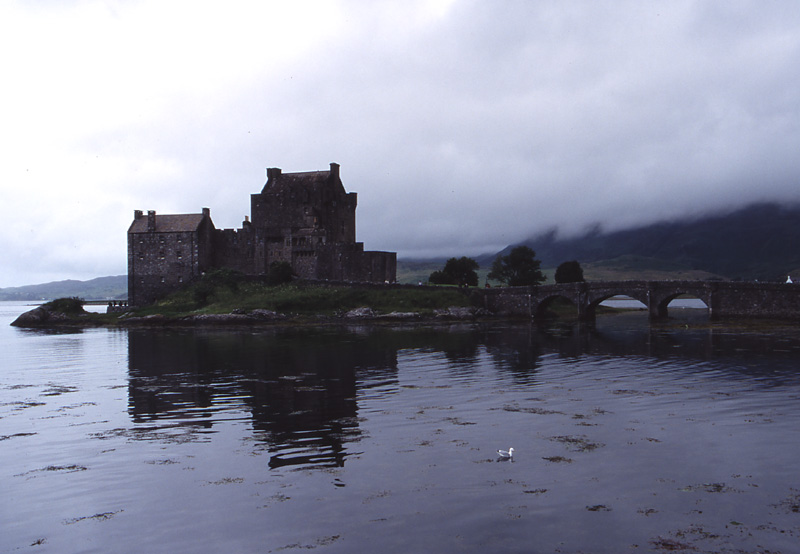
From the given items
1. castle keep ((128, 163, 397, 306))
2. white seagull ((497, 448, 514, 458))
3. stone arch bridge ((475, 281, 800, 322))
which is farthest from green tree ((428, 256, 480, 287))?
white seagull ((497, 448, 514, 458))

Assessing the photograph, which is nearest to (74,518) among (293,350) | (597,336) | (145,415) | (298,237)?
(145,415)

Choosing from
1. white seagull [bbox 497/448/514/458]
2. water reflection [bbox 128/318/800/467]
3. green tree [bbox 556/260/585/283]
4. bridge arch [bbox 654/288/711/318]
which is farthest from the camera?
green tree [bbox 556/260/585/283]

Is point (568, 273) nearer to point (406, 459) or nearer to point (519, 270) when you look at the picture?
point (519, 270)

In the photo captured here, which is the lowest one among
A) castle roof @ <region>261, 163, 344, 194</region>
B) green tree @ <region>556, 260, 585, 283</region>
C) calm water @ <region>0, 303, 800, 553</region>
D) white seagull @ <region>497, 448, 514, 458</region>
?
calm water @ <region>0, 303, 800, 553</region>

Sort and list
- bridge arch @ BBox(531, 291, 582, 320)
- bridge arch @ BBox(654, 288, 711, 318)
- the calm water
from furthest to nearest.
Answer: bridge arch @ BBox(531, 291, 582, 320), bridge arch @ BBox(654, 288, 711, 318), the calm water

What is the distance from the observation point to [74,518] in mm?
14102

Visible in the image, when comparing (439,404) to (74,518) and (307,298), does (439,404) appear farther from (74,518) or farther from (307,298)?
(307,298)

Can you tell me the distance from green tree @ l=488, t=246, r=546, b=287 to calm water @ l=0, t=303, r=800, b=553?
80.4 metres

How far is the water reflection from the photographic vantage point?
2362 centimetres

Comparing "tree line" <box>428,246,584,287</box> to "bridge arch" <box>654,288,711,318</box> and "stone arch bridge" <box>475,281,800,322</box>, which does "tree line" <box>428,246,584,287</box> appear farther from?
"bridge arch" <box>654,288,711,318</box>

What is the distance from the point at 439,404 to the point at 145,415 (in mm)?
12123

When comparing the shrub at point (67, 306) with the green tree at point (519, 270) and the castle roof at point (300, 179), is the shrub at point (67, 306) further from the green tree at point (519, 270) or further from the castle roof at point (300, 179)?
the green tree at point (519, 270)

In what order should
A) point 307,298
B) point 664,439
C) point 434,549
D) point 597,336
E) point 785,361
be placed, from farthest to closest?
1. point 307,298
2. point 597,336
3. point 785,361
4. point 664,439
5. point 434,549

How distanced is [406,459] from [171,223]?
9420 centimetres
